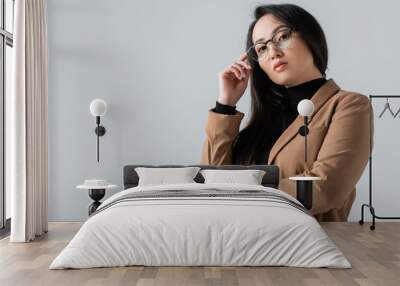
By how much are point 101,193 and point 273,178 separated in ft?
5.91

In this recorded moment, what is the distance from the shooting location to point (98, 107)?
21.0ft

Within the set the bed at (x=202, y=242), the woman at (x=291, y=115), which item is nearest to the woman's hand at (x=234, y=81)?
the woman at (x=291, y=115)

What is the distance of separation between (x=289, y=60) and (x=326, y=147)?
981 mm

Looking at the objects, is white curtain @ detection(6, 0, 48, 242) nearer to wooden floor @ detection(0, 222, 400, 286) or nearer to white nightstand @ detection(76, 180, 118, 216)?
white nightstand @ detection(76, 180, 118, 216)

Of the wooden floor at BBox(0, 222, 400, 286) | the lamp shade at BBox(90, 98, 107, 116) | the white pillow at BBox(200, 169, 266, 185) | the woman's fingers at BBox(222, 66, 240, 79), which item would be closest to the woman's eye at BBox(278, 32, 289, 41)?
the woman's fingers at BBox(222, 66, 240, 79)

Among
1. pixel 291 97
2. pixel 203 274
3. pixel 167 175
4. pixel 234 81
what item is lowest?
pixel 203 274

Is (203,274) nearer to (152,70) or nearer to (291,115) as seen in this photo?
(291,115)

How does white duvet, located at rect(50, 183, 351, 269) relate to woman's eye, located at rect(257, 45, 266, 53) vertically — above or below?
below

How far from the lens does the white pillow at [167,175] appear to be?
6.07 meters

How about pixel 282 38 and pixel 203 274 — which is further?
pixel 282 38

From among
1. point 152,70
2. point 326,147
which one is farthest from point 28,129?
point 326,147

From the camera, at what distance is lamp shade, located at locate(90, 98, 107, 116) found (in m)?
6.38

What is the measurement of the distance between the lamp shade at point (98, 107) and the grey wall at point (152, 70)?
0.23 meters

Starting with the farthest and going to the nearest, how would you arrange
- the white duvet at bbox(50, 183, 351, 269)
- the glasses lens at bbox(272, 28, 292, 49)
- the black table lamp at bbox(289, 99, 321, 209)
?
1. the glasses lens at bbox(272, 28, 292, 49)
2. the black table lamp at bbox(289, 99, 321, 209)
3. the white duvet at bbox(50, 183, 351, 269)
